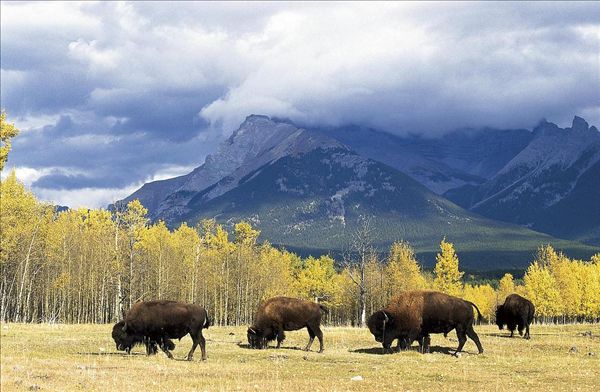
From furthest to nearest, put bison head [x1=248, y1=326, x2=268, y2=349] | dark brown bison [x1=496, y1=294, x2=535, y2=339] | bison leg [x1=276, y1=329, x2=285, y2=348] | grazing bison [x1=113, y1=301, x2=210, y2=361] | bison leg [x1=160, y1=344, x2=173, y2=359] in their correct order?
dark brown bison [x1=496, y1=294, x2=535, y2=339], bison leg [x1=276, y1=329, x2=285, y2=348], bison head [x1=248, y1=326, x2=268, y2=349], grazing bison [x1=113, y1=301, x2=210, y2=361], bison leg [x1=160, y1=344, x2=173, y2=359]

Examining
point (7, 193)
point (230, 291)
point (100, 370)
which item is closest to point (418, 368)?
point (100, 370)

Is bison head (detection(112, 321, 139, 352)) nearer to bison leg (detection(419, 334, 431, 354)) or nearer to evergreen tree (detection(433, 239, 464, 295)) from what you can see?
bison leg (detection(419, 334, 431, 354))

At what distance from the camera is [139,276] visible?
91000 mm

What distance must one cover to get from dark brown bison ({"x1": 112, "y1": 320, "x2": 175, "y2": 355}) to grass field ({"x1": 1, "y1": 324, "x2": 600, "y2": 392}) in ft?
1.96

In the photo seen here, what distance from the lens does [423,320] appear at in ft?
115

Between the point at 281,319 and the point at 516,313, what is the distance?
20.8 m

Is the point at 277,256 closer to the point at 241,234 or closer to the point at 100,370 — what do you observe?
the point at 241,234

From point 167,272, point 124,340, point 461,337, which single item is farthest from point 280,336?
point 167,272

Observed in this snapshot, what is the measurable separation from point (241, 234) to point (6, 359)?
83.2 meters

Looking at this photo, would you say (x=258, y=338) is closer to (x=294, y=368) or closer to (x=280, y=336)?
(x=280, y=336)

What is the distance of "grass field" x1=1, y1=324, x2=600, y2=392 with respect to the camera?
71.0 ft

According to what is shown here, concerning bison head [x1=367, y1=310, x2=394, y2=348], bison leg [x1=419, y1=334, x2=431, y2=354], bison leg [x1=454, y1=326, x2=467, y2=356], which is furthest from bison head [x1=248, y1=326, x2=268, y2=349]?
bison leg [x1=454, y1=326, x2=467, y2=356]

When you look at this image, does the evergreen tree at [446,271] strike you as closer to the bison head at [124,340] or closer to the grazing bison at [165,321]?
the grazing bison at [165,321]

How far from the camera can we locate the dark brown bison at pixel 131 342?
Answer: 3253cm
